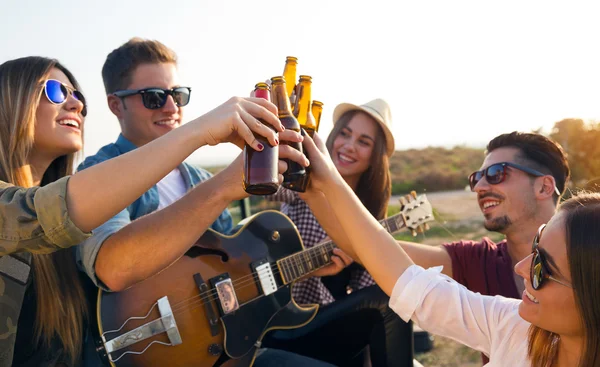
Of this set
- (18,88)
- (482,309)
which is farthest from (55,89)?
(482,309)

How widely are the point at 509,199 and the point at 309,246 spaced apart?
1.45 metres

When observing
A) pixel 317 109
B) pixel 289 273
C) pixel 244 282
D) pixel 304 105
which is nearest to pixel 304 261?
pixel 289 273

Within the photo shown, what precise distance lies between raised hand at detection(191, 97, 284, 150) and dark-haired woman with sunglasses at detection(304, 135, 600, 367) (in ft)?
1.70

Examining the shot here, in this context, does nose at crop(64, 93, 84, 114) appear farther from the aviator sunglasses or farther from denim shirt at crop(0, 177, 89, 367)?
denim shirt at crop(0, 177, 89, 367)

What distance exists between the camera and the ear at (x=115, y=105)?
10.7ft

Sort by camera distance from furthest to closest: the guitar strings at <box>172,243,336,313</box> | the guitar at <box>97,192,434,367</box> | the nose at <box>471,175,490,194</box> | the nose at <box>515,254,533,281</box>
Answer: the nose at <box>471,175,490,194</box>
the guitar strings at <box>172,243,336,313</box>
the guitar at <box>97,192,434,367</box>
the nose at <box>515,254,533,281</box>

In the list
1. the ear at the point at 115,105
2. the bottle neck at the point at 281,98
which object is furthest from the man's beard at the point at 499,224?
the ear at the point at 115,105

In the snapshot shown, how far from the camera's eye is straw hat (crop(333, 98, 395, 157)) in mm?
4164

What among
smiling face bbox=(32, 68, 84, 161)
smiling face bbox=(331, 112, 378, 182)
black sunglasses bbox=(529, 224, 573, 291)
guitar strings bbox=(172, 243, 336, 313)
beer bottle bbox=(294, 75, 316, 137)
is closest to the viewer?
black sunglasses bbox=(529, 224, 573, 291)

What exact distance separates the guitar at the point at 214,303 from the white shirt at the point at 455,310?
44.8 inches

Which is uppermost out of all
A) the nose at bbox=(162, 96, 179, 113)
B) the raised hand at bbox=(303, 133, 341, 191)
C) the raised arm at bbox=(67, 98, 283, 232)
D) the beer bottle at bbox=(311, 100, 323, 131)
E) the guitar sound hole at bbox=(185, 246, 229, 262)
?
the nose at bbox=(162, 96, 179, 113)

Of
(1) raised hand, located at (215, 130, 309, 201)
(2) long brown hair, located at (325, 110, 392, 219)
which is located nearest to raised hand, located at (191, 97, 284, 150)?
(1) raised hand, located at (215, 130, 309, 201)

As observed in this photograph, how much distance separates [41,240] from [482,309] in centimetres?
170

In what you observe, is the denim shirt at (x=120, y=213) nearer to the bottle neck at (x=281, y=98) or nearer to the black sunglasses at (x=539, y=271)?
the bottle neck at (x=281, y=98)
